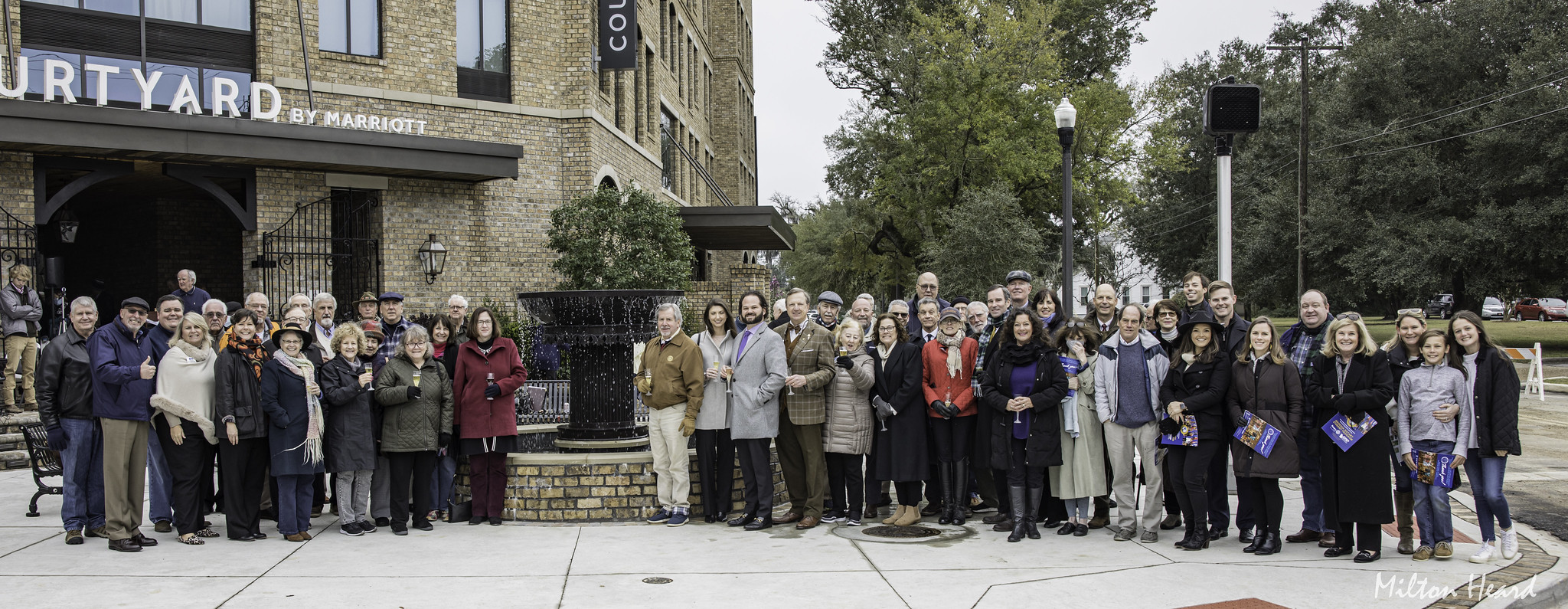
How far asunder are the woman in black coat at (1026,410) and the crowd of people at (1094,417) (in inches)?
0.5

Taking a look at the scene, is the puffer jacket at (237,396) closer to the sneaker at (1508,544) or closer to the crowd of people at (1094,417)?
the crowd of people at (1094,417)

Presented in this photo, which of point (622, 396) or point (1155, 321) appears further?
point (622, 396)

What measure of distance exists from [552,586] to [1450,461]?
5.85 m

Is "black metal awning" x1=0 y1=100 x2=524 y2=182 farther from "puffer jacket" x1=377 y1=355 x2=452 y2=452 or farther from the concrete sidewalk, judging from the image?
"puffer jacket" x1=377 y1=355 x2=452 y2=452

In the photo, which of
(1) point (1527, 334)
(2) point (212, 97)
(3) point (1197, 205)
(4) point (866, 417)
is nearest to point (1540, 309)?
(1) point (1527, 334)

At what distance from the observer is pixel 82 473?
7.62 m

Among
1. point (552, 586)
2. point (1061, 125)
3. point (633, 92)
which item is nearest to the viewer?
point (552, 586)

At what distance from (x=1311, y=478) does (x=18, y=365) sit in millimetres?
14363

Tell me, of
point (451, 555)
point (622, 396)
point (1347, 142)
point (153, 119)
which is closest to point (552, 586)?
point (451, 555)

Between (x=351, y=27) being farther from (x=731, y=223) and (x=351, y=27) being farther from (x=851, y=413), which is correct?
(x=851, y=413)

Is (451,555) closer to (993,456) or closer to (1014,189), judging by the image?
(993,456)

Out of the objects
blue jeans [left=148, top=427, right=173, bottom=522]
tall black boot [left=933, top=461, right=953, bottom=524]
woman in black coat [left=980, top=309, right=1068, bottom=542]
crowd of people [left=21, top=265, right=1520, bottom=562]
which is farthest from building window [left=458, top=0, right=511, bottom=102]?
woman in black coat [left=980, top=309, right=1068, bottom=542]

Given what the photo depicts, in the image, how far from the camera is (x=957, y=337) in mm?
8312

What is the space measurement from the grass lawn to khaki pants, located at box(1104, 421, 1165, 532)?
20.9 meters
